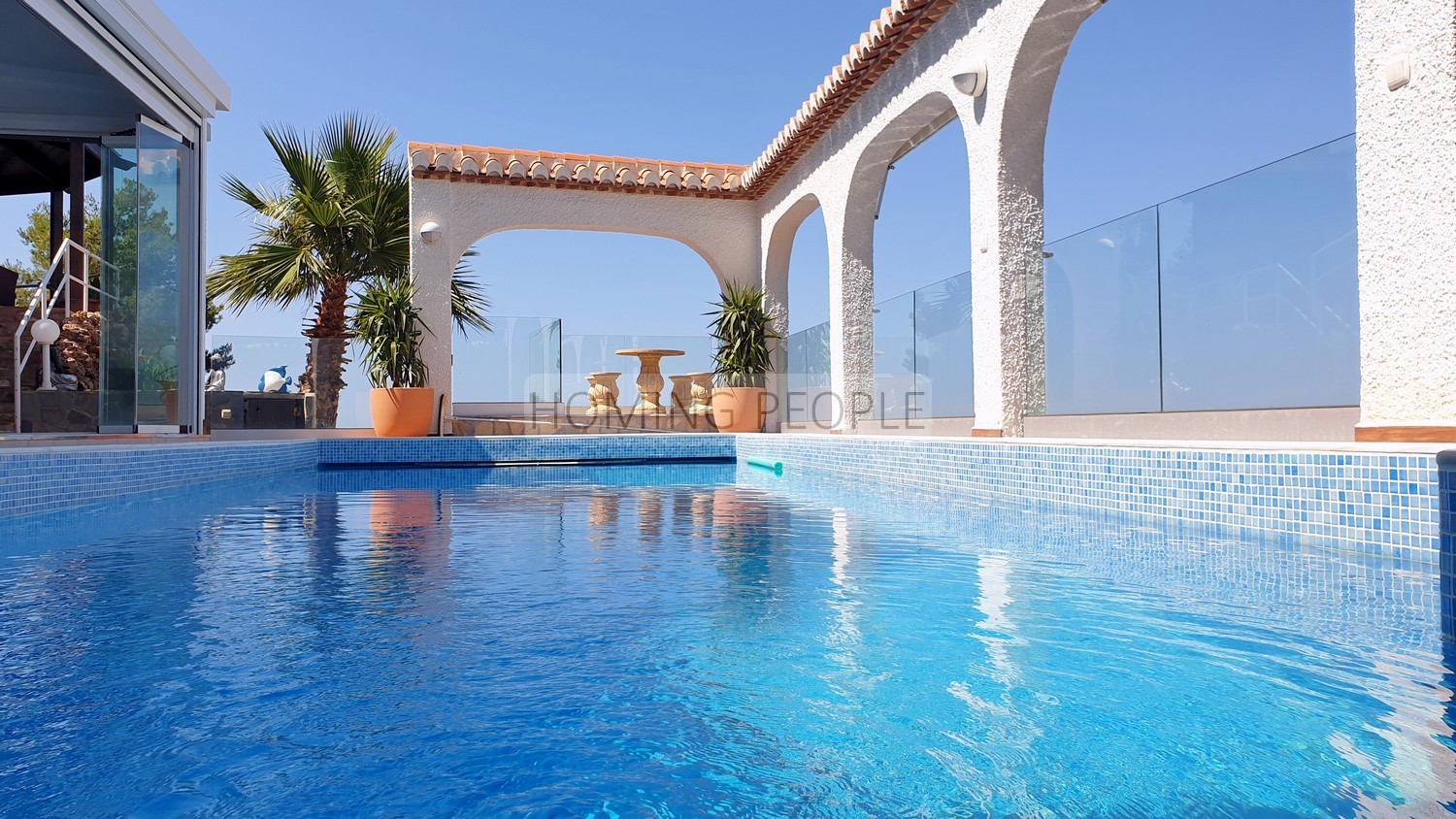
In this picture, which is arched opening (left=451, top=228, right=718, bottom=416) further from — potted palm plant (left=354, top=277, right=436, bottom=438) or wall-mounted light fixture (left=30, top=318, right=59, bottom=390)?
wall-mounted light fixture (left=30, top=318, right=59, bottom=390)

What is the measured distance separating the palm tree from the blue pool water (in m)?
9.28

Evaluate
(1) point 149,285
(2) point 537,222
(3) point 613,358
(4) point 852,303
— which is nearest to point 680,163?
(2) point 537,222

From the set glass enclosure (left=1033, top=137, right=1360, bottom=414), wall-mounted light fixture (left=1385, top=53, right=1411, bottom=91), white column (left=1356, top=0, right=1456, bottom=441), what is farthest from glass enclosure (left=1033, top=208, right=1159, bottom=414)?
wall-mounted light fixture (left=1385, top=53, right=1411, bottom=91)

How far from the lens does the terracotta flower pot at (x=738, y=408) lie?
12.1 m

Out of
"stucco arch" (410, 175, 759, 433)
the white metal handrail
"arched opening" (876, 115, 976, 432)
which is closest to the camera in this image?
the white metal handrail

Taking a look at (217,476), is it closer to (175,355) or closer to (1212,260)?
(175,355)

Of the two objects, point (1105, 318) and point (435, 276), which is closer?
→ point (1105, 318)

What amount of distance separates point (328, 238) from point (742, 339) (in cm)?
622

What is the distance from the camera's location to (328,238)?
41.2 ft

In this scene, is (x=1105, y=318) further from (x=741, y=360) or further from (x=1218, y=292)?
(x=741, y=360)

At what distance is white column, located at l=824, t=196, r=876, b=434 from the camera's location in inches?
412

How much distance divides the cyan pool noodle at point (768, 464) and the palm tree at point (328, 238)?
495 centimetres

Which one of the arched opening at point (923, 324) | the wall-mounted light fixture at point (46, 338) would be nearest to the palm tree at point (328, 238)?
the wall-mounted light fixture at point (46, 338)

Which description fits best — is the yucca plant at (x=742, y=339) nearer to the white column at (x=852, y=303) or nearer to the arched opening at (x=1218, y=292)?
the white column at (x=852, y=303)
